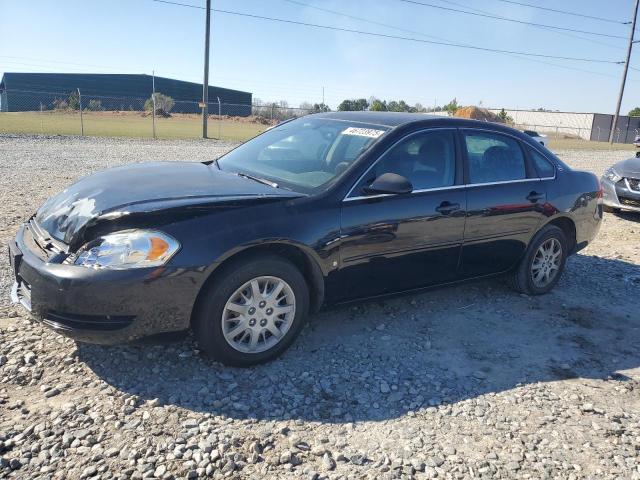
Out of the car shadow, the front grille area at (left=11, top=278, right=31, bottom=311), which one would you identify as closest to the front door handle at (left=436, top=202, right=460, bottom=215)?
the car shadow

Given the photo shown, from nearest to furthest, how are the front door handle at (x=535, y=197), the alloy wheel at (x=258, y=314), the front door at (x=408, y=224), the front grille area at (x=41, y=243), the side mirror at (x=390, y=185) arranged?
the front grille area at (x=41, y=243) → the alloy wheel at (x=258, y=314) → the side mirror at (x=390, y=185) → the front door at (x=408, y=224) → the front door handle at (x=535, y=197)

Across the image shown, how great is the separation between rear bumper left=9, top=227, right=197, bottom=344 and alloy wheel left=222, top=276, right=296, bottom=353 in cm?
31

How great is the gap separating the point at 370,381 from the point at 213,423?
3.57ft

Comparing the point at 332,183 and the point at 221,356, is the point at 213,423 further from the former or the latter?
the point at 332,183

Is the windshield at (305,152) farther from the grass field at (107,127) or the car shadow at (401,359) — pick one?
the grass field at (107,127)

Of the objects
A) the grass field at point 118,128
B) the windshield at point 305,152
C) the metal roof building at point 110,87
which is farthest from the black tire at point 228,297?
the metal roof building at point 110,87

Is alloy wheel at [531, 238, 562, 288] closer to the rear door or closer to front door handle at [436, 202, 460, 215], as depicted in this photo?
the rear door

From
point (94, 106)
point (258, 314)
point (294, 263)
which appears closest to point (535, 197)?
point (294, 263)

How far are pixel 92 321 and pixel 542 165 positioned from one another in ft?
13.8

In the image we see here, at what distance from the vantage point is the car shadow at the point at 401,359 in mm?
3262

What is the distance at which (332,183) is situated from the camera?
12.6 ft

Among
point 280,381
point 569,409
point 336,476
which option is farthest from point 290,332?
point 569,409

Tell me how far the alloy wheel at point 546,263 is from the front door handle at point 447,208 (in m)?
1.34

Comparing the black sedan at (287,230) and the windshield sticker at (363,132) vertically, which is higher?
the windshield sticker at (363,132)
